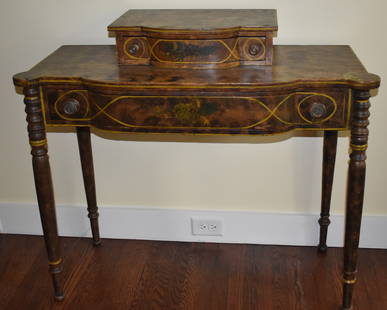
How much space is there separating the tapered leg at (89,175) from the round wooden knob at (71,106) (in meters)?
0.46

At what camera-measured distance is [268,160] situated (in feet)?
8.13

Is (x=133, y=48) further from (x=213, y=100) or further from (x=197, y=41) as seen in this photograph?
(x=213, y=100)

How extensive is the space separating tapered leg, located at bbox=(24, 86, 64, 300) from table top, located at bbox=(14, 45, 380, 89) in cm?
8

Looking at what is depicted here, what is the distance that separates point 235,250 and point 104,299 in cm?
63

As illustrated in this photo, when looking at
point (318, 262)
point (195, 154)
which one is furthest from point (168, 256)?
point (318, 262)

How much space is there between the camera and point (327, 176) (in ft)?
7.80

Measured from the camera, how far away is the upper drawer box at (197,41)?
1944 mm

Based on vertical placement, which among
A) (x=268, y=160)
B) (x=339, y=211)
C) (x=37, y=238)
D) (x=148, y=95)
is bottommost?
(x=37, y=238)

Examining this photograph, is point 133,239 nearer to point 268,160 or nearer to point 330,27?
point 268,160

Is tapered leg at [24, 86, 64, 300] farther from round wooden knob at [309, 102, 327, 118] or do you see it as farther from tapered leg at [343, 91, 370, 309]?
tapered leg at [343, 91, 370, 309]

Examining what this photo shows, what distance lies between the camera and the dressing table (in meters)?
1.84

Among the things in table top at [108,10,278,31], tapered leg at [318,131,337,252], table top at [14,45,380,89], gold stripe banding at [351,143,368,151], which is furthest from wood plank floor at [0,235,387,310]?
Answer: table top at [108,10,278,31]

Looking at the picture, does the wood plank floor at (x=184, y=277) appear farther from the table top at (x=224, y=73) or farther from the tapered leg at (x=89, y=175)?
the table top at (x=224, y=73)

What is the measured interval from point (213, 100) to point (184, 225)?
36.6 inches
